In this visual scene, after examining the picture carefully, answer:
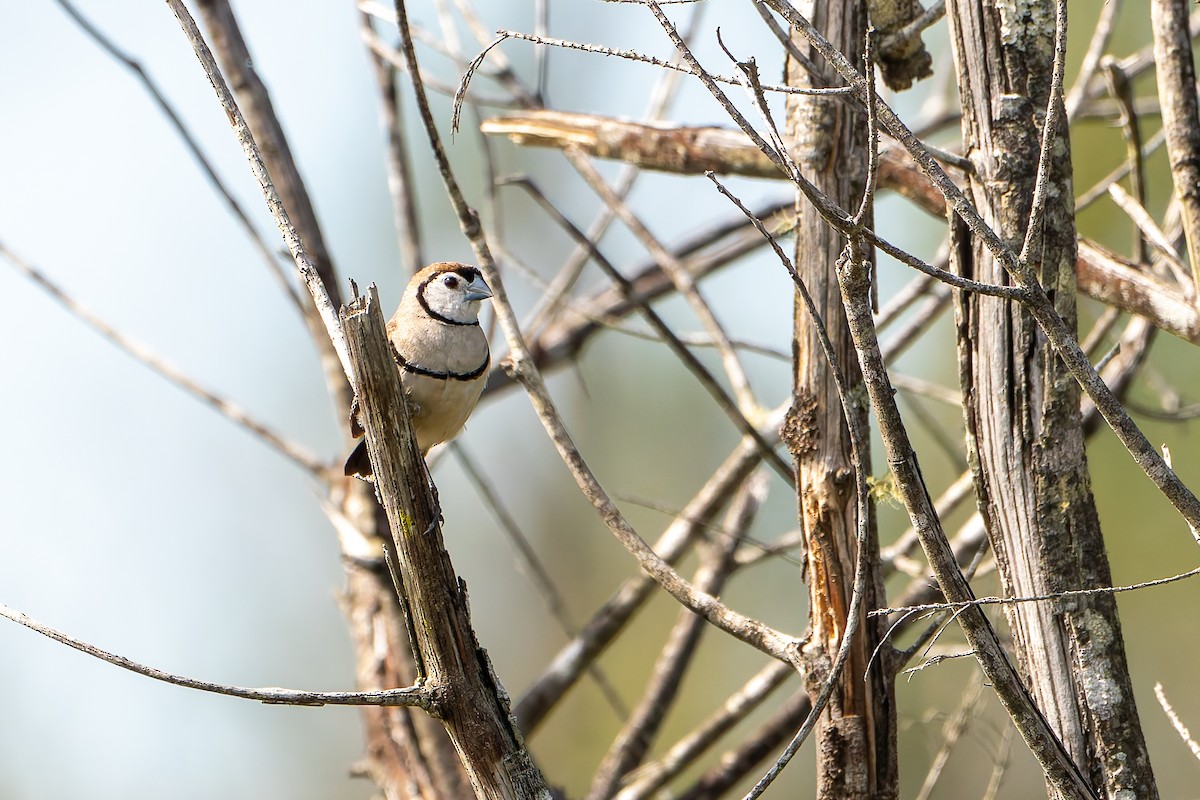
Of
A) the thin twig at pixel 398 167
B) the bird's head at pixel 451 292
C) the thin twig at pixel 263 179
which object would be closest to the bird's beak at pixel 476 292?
the bird's head at pixel 451 292

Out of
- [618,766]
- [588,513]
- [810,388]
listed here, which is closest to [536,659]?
[588,513]

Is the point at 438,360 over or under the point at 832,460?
over

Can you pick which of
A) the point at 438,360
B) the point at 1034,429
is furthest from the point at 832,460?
the point at 438,360

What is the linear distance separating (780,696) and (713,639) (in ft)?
3.29

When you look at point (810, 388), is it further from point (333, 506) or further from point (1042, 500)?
point (333, 506)

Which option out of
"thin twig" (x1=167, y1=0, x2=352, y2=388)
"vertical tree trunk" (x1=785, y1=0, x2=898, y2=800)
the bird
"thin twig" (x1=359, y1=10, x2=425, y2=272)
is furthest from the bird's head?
"thin twig" (x1=167, y1=0, x2=352, y2=388)

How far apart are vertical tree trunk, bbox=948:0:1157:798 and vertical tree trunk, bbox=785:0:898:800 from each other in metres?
0.28

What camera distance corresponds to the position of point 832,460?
7.64 feet

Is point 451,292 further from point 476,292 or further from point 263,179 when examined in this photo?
point 263,179

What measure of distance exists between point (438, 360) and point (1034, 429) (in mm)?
1952

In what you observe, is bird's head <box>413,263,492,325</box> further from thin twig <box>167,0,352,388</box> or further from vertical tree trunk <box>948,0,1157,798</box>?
vertical tree trunk <box>948,0,1157,798</box>

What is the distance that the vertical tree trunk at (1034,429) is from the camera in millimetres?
2008

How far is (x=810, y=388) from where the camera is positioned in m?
2.38

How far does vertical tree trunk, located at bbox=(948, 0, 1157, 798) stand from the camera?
2.01 m
